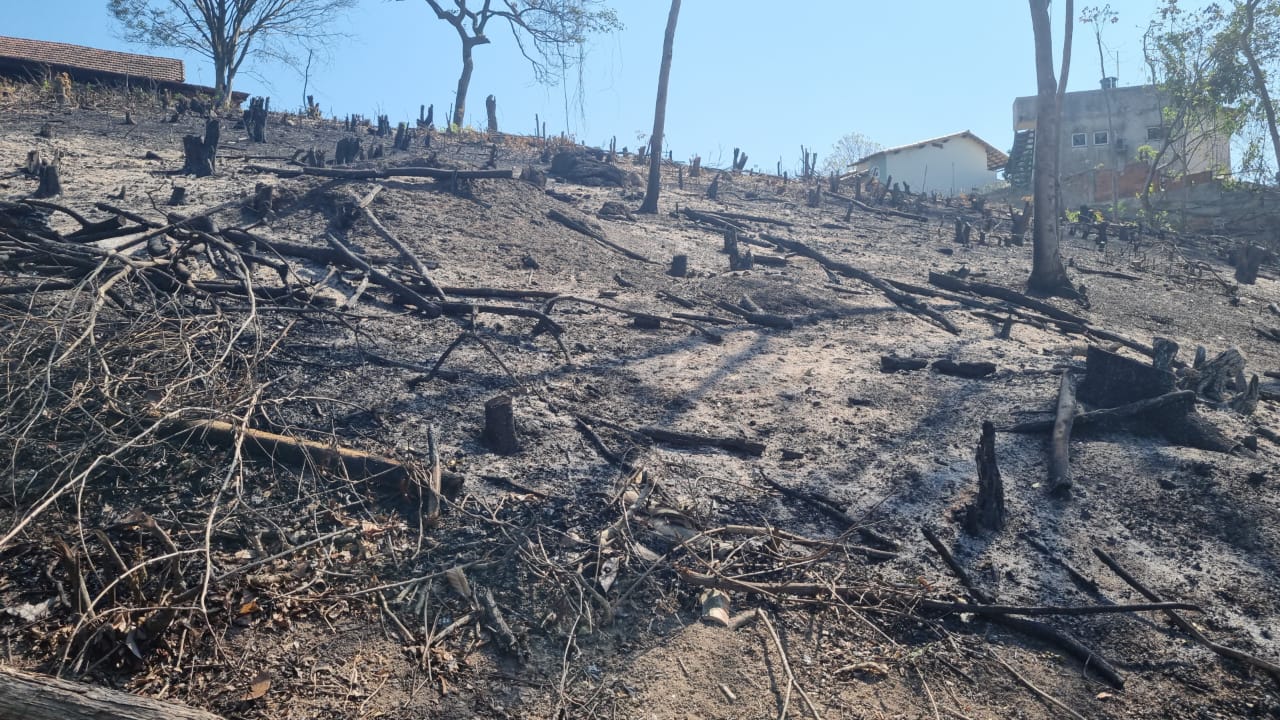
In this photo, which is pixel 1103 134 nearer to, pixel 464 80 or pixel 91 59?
pixel 464 80

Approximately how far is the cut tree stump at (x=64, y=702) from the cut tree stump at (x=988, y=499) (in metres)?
3.61

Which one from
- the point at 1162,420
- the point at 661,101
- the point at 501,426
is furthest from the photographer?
the point at 661,101

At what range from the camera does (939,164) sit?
113 feet

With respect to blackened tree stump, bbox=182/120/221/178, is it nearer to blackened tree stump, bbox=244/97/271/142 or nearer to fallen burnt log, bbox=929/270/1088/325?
blackened tree stump, bbox=244/97/271/142

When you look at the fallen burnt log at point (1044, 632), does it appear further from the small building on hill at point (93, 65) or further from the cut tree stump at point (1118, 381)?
the small building on hill at point (93, 65)

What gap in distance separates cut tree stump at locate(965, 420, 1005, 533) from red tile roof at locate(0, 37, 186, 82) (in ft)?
93.3

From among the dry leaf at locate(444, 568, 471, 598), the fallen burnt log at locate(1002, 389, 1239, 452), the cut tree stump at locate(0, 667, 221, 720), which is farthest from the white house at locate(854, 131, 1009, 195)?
the cut tree stump at locate(0, 667, 221, 720)

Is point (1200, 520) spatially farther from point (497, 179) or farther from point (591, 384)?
point (497, 179)

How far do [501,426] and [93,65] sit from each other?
29.4 m

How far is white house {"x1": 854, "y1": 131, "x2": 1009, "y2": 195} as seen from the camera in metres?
33.9

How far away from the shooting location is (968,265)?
39.9 ft

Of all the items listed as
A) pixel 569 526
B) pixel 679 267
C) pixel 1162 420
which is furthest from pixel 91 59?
pixel 1162 420

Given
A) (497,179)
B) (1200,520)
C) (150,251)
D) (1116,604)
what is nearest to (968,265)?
(497,179)

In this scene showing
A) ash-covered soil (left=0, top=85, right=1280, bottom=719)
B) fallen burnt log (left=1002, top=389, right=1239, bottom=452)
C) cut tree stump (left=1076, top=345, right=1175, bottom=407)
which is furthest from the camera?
cut tree stump (left=1076, top=345, right=1175, bottom=407)
